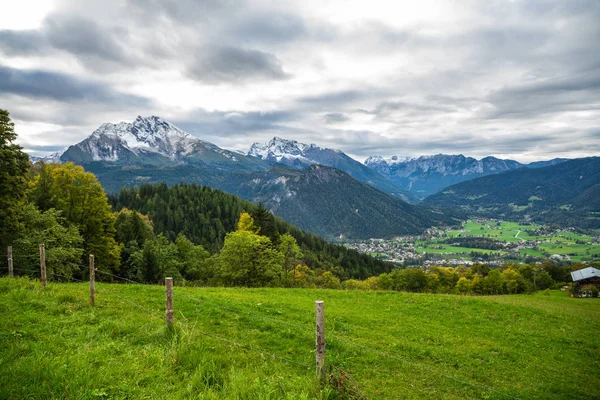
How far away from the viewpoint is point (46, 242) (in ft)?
95.8

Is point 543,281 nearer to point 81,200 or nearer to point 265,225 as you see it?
point 265,225

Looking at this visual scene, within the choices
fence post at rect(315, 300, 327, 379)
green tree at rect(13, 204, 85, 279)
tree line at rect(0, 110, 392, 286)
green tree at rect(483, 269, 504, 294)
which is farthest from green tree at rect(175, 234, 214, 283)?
green tree at rect(483, 269, 504, 294)

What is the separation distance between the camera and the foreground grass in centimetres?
718

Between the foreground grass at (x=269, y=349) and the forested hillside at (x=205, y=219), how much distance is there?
81.8 metres

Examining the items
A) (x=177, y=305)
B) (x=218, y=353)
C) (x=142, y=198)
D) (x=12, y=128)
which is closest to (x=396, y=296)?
(x=177, y=305)

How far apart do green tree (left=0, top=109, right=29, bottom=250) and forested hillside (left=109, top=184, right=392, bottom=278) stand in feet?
233

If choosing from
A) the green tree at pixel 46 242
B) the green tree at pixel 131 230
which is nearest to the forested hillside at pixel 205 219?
the green tree at pixel 131 230

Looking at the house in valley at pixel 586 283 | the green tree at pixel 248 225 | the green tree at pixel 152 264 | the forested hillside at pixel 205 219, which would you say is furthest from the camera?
the forested hillside at pixel 205 219

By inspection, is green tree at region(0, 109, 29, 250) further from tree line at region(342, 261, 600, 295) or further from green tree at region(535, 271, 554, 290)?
green tree at region(535, 271, 554, 290)

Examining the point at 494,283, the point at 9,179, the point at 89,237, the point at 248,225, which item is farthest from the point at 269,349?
the point at 494,283

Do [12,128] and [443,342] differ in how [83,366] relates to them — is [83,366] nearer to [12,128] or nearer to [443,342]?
[443,342]

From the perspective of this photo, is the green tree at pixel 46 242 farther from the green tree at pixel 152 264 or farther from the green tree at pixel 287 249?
the green tree at pixel 287 249

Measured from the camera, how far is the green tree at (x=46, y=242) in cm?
2758

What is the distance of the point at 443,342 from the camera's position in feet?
51.1
